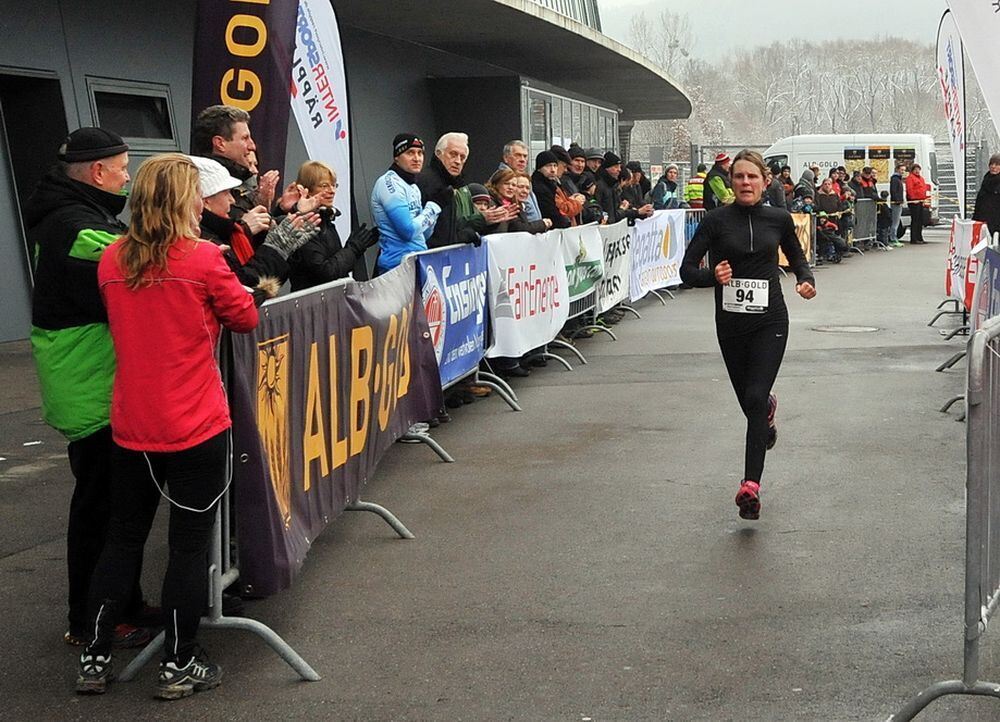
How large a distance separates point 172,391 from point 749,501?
3.53m

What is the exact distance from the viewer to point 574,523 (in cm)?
764

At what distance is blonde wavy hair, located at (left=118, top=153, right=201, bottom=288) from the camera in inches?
191

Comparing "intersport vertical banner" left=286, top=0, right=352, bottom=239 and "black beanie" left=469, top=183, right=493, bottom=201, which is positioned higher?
"intersport vertical banner" left=286, top=0, right=352, bottom=239

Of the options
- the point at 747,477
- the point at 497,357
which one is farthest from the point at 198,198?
the point at 497,357

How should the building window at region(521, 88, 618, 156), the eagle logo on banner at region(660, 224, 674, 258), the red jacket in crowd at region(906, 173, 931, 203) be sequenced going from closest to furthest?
the eagle logo on banner at region(660, 224, 674, 258) → the building window at region(521, 88, 618, 156) → the red jacket in crowd at region(906, 173, 931, 203)

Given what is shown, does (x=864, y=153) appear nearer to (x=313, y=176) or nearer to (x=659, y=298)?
Result: (x=659, y=298)

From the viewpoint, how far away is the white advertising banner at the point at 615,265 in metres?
17.1

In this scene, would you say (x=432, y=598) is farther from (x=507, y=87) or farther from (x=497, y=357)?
(x=507, y=87)

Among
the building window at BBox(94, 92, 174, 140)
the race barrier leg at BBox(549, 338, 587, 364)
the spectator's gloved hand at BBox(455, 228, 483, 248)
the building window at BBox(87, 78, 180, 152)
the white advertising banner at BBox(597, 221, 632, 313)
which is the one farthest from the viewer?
the white advertising banner at BBox(597, 221, 632, 313)

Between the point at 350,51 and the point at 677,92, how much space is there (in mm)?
21582

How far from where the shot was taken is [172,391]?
492cm

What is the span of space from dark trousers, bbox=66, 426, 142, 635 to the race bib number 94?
3801mm

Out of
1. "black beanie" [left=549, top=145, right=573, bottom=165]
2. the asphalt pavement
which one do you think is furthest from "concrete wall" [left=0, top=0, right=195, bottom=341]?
"black beanie" [left=549, top=145, right=573, bottom=165]

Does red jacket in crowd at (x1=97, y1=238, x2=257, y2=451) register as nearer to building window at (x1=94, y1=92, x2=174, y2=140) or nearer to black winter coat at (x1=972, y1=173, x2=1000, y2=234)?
building window at (x1=94, y1=92, x2=174, y2=140)
